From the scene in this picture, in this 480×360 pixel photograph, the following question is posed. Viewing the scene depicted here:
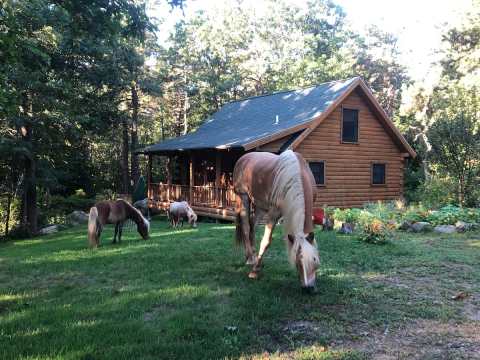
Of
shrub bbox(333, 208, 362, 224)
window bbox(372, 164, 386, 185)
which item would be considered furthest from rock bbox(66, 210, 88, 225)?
window bbox(372, 164, 386, 185)

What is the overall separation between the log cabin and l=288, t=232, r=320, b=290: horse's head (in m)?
10.4

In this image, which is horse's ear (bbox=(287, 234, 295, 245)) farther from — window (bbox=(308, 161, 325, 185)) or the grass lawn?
window (bbox=(308, 161, 325, 185))

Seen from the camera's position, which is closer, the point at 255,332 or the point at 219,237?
the point at 255,332

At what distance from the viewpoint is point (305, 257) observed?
4777 mm

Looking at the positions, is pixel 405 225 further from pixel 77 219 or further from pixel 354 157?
pixel 77 219

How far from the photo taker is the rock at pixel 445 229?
11.0 meters

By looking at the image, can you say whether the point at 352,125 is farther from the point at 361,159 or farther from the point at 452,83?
the point at 452,83

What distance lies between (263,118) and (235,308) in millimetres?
15257

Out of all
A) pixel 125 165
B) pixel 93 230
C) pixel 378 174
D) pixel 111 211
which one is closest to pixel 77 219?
pixel 125 165

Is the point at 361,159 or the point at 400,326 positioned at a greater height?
the point at 361,159

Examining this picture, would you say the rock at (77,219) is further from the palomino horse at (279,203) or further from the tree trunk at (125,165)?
the palomino horse at (279,203)

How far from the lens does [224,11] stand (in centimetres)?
3797

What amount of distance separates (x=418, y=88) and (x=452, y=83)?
80.8 inches

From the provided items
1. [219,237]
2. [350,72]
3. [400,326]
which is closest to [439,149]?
[219,237]
